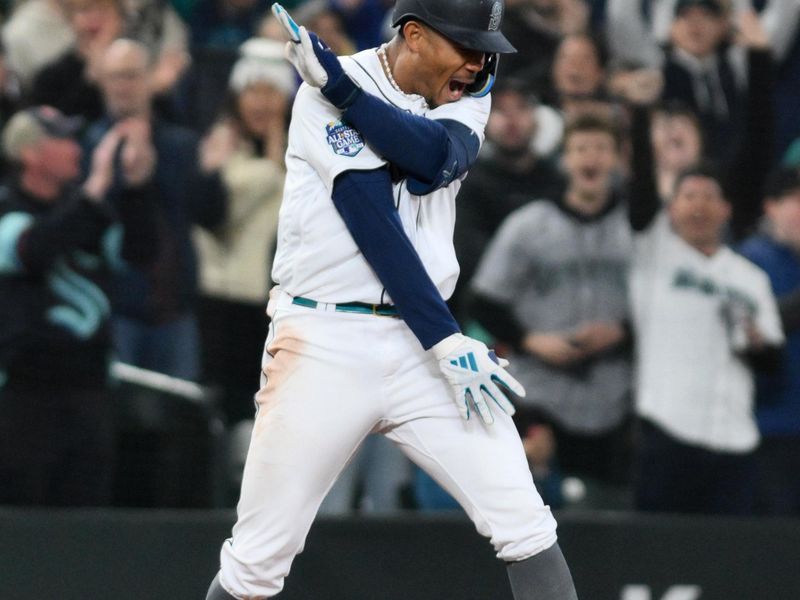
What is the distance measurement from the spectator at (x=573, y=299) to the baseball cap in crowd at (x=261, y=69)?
881mm

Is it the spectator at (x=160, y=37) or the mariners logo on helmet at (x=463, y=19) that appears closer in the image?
the mariners logo on helmet at (x=463, y=19)

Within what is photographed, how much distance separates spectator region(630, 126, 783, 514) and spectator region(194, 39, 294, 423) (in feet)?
4.07

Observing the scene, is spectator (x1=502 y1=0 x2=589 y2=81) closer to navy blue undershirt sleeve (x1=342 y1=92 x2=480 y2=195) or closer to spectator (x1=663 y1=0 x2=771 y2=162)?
spectator (x1=663 y1=0 x2=771 y2=162)

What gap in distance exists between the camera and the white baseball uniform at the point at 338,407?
295 cm

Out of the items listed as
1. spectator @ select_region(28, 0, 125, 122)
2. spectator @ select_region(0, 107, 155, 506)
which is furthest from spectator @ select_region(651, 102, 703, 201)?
spectator @ select_region(28, 0, 125, 122)

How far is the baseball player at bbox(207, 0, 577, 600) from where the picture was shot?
9.55 feet

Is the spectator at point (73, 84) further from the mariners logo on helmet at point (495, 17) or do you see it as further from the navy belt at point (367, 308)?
the mariners logo on helmet at point (495, 17)

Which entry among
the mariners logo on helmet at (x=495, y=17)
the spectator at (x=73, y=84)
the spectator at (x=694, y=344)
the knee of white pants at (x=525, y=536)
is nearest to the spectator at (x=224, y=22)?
the spectator at (x=73, y=84)

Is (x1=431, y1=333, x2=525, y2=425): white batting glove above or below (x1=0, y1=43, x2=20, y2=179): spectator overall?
below

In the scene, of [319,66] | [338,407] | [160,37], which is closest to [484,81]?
[319,66]

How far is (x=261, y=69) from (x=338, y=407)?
6.82ft

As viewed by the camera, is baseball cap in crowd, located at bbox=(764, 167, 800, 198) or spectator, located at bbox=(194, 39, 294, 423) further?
baseball cap in crowd, located at bbox=(764, 167, 800, 198)

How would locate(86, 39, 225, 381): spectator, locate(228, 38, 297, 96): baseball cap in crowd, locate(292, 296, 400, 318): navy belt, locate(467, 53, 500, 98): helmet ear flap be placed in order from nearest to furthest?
locate(292, 296, 400, 318): navy belt, locate(467, 53, 500, 98): helmet ear flap, locate(86, 39, 225, 381): spectator, locate(228, 38, 297, 96): baseball cap in crowd

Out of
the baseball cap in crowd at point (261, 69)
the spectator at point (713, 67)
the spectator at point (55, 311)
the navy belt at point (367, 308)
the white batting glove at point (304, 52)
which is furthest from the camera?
the spectator at point (713, 67)
